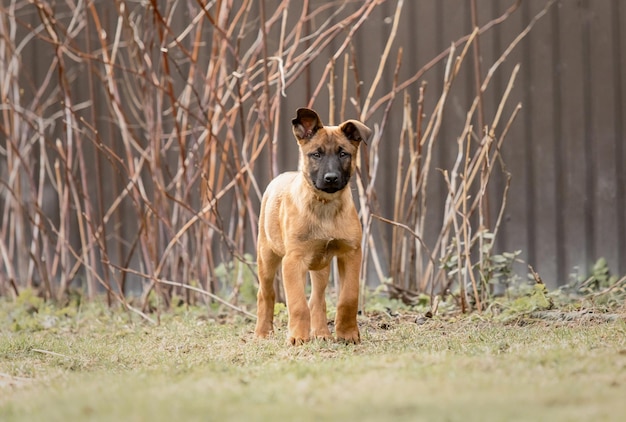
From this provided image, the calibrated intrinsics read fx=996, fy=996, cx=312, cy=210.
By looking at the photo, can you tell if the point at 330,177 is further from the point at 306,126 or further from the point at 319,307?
the point at 319,307

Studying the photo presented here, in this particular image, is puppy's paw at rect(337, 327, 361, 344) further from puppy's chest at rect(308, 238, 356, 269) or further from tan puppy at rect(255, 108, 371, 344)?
puppy's chest at rect(308, 238, 356, 269)

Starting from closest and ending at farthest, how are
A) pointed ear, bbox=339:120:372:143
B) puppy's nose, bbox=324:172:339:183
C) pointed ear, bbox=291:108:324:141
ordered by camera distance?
puppy's nose, bbox=324:172:339:183, pointed ear, bbox=339:120:372:143, pointed ear, bbox=291:108:324:141

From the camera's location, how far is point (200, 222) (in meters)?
6.51

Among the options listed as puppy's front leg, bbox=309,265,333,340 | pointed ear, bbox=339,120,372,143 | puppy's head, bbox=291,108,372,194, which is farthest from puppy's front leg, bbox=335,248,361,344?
pointed ear, bbox=339,120,372,143

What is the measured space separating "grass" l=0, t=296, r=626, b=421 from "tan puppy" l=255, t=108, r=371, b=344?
0.21 m

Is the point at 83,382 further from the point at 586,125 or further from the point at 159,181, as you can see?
the point at 586,125

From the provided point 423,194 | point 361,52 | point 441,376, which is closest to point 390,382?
point 441,376

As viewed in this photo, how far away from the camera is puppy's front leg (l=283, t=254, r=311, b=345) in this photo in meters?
4.70

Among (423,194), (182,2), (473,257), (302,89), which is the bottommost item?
(473,257)

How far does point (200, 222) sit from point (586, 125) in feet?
9.37

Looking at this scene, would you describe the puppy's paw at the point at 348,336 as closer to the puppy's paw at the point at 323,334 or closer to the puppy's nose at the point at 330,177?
the puppy's paw at the point at 323,334

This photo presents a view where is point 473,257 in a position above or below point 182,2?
below

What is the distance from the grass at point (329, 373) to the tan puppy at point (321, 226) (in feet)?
0.69

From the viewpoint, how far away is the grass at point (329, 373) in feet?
9.89
